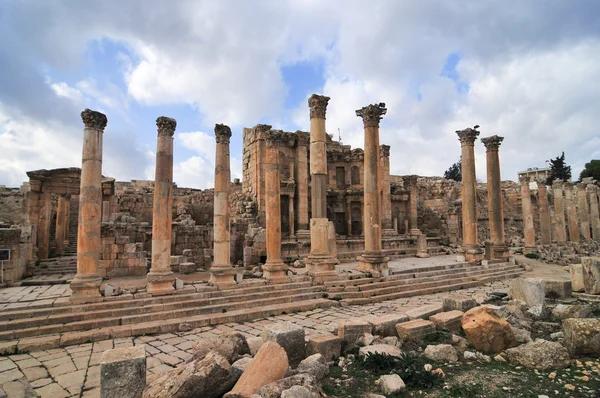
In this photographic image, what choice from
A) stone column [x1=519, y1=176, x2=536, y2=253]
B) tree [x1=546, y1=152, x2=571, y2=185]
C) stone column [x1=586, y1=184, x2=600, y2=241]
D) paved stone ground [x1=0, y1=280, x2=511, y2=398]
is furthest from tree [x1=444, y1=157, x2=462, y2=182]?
paved stone ground [x1=0, y1=280, x2=511, y2=398]

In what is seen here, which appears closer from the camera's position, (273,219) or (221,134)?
(221,134)

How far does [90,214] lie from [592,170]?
6606 cm

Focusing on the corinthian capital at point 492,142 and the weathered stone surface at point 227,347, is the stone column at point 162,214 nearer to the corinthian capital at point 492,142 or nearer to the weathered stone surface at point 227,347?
the weathered stone surface at point 227,347

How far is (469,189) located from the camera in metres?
18.7

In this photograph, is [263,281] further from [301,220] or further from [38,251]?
[38,251]

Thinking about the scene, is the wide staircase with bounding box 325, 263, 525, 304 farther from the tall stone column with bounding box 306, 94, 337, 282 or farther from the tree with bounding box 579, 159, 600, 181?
the tree with bounding box 579, 159, 600, 181

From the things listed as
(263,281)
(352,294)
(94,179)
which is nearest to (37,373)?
(94,179)

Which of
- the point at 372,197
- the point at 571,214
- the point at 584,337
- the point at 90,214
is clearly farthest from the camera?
the point at 571,214

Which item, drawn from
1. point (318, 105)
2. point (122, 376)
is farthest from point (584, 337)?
point (318, 105)

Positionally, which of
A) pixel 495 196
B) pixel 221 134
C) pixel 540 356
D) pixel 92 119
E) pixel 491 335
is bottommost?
pixel 540 356

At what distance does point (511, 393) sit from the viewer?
4.51 metres

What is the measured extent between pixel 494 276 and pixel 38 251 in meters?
22.1

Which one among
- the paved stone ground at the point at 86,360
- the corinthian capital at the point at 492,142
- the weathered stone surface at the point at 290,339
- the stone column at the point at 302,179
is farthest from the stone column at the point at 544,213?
the weathered stone surface at the point at 290,339

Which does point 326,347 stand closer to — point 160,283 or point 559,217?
point 160,283
